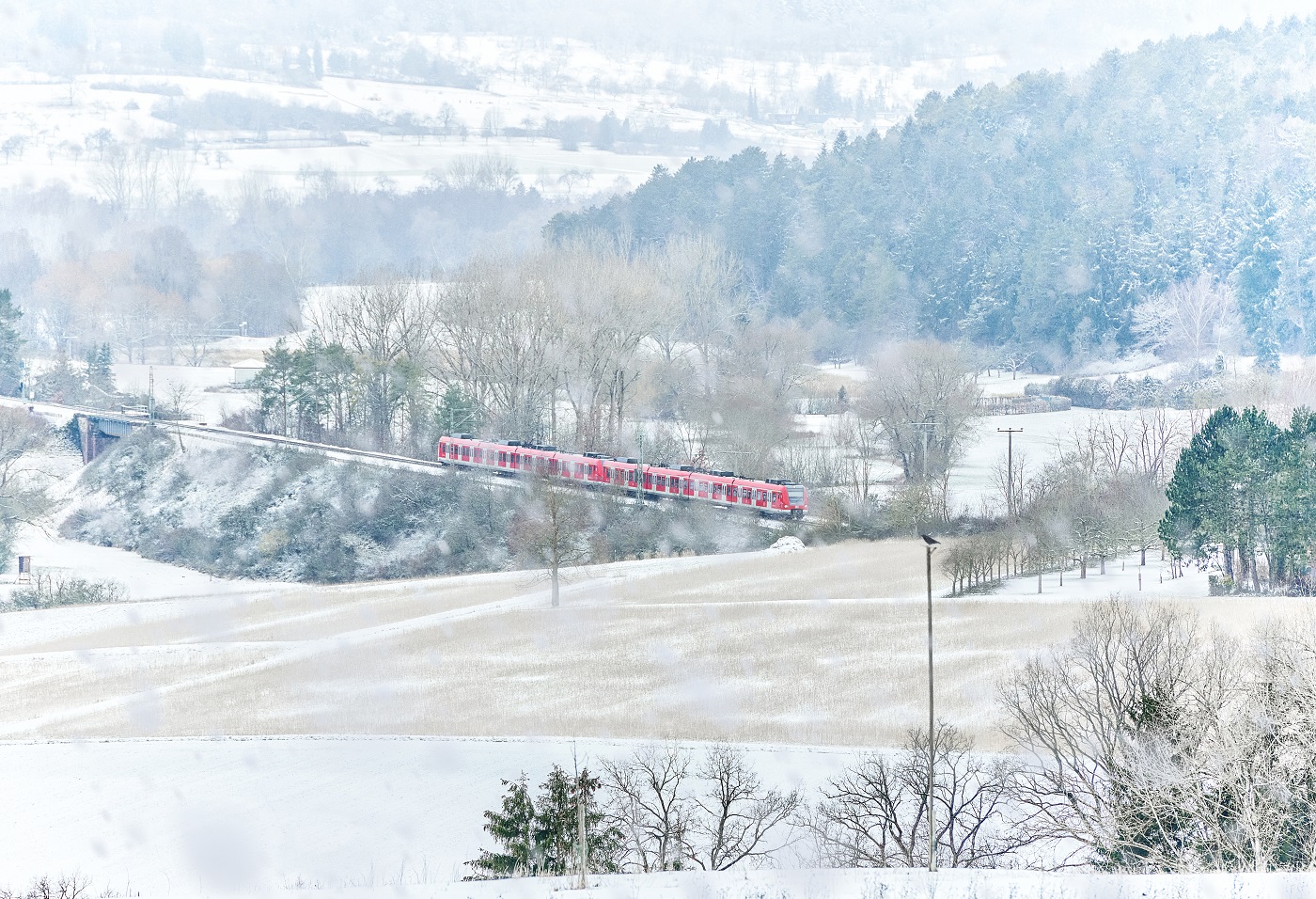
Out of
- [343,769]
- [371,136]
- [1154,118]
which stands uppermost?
[371,136]

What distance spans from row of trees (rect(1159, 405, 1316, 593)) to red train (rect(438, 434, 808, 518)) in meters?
12.8

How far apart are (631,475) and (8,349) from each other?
40393 mm

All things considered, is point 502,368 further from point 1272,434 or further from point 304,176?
point 304,176

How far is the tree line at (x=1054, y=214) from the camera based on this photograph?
267 feet

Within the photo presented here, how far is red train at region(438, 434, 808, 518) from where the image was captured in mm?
48781

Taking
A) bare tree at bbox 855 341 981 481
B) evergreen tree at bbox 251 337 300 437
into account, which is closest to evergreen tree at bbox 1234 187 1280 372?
bare tree at bbox 855 341 981 481

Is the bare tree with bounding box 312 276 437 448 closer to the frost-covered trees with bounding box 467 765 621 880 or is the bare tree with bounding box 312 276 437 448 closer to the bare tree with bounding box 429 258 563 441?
the bare tree with bounding box 429 258 563 441

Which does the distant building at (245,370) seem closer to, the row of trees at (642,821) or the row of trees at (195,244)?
the row of trees at (195,244)

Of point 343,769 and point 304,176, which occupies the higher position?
point 304,176

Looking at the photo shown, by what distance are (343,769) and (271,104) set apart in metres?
144

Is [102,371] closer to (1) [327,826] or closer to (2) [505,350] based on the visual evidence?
(2) [505,350]

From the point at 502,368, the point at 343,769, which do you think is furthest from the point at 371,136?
the point at 343,769

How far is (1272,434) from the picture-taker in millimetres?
41000

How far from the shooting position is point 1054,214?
91.1 meters
